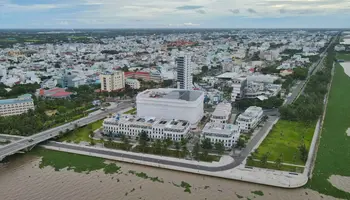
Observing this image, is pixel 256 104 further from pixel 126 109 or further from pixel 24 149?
pixel 24 149

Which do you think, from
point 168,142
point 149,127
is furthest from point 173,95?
point 168,142

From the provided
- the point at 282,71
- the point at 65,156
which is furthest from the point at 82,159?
the point at 282,71

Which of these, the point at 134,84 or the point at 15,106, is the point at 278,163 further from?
the point at 134,84

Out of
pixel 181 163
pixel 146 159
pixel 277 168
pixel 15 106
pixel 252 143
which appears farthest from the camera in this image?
pixel 15 106

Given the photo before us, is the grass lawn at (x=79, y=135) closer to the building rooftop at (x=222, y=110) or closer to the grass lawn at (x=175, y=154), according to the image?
the grass lawn at (x=175, y=154)

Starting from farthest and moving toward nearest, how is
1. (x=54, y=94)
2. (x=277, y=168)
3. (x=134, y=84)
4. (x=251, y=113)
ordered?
(x=134, y=84) < (x=54, y=94) < (x=251, y=113) < (x=277, y=168)

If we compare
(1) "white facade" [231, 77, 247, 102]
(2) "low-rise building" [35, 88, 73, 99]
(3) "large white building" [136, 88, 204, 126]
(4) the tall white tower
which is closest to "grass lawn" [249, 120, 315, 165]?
(3) "large white building" [136, 88, 204, 126]
